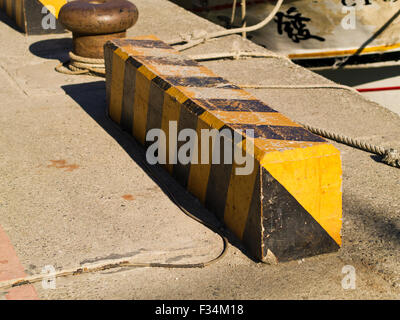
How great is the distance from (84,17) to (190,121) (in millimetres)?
2315

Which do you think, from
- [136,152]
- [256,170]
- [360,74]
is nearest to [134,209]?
[136,152]

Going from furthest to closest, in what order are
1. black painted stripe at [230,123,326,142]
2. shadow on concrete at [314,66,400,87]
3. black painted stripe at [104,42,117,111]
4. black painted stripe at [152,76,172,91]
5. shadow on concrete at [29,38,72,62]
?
shadow on concrete at [314,66,400,87]
shadow on concrete at [29,38,72,62]
black painted stripe at [104,42,117,111]
black painted stripe at [152,76,172,91]
black painted stripe at [230,123,326,142]

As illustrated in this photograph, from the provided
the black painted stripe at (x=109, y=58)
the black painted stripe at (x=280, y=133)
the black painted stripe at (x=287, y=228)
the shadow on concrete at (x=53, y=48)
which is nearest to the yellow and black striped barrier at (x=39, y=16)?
the shadow on concrete at (x=53, y=48)

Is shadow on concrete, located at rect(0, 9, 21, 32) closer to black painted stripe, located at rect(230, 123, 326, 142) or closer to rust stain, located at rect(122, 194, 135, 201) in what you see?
rust stain, located at rect(122, 194, 135, 201)

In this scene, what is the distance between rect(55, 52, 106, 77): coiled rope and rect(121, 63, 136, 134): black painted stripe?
118cm

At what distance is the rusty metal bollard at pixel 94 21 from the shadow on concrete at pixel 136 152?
13.7 inches

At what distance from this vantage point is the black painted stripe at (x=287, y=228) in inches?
110

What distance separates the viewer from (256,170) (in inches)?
109

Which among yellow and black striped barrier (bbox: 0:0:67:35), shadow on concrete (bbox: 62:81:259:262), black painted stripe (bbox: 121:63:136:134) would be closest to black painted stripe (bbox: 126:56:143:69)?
black painted stripe (bbox: 121:63:136:134)

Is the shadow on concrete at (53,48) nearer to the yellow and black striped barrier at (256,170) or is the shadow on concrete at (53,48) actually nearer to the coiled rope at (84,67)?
the coiled rope at (84,67)

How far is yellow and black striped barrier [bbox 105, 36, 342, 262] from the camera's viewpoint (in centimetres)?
280

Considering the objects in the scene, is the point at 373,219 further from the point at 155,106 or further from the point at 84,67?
the point at 84,67

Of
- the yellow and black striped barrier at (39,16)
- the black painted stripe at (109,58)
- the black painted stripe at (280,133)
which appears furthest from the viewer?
the yellow and black striped barrier at (39,16)

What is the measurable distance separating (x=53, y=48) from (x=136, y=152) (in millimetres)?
2700
